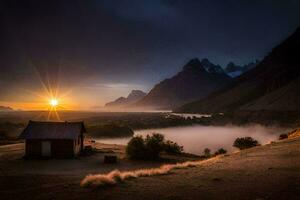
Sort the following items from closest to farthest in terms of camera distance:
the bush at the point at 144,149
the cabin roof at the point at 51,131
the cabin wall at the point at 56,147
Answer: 1. the cabin wall at the point at 56,147
2. the cabin roof at the point at 51,131
3. the bush at the point at 144,149

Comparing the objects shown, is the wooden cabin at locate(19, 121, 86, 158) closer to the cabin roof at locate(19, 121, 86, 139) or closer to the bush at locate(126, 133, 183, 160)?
the cabin roof at locate(19, 121, 86, 139)

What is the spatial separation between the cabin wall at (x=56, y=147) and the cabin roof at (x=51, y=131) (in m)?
0.56

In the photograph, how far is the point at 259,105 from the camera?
198m

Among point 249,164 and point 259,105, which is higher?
point 259,105

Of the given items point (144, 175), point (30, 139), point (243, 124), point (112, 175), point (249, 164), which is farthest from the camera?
point (243, 124)

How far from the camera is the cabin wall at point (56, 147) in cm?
4422

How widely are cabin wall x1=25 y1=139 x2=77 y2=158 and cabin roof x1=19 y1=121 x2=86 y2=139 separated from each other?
0.56 m

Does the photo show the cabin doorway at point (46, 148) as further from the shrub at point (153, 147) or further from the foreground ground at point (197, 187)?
the foreground ground at point (197, 187)

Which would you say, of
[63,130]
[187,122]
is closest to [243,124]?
[187,122]

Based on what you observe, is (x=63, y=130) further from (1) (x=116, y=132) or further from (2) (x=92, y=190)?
(1) (x=116, y=132)

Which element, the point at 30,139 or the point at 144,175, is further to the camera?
the point at 30,139

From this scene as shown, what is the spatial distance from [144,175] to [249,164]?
8.16m

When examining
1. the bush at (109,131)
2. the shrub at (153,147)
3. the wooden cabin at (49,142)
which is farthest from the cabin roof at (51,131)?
the bush at (109,131)

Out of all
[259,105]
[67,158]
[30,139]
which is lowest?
[67,158]
